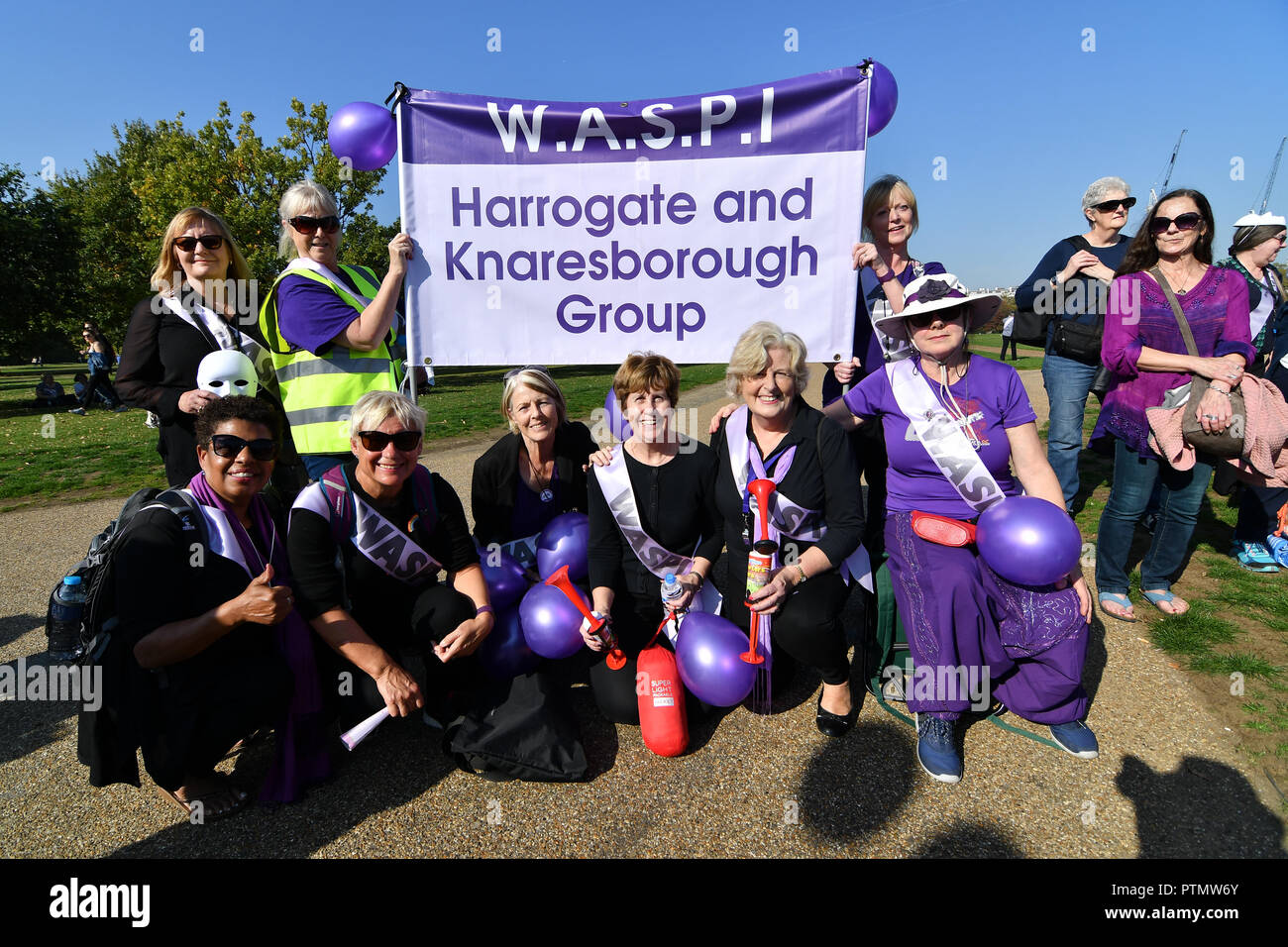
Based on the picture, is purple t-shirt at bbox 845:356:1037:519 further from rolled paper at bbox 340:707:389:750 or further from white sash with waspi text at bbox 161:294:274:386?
white sash with waspi text at bbox 161:294:274:386

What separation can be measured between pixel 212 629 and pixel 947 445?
311 centimetres

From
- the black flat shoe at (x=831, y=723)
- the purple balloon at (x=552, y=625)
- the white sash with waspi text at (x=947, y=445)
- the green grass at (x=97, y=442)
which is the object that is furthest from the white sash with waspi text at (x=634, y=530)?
the green grass at (x=97, y=442)

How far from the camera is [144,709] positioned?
8.16 feet

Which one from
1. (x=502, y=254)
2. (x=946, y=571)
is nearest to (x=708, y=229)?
(x=502, y=254)

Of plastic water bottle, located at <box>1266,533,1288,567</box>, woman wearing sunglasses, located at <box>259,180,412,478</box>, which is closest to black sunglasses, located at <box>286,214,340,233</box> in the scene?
woman wearing sunglasses, located at <box>259,180,412,478</box>

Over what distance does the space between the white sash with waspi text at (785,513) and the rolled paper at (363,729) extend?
6.04ft

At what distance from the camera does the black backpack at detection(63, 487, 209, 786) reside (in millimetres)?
2439

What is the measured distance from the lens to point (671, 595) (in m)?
3.16

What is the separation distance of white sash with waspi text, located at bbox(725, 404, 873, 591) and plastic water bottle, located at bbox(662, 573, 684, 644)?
20.1 inches

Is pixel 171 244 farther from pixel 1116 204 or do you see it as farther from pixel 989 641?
pixel 1116 204

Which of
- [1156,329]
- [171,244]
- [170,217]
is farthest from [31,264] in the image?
[1156,329]
